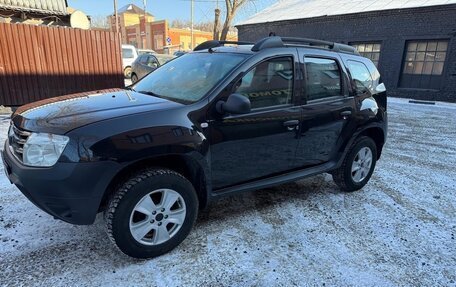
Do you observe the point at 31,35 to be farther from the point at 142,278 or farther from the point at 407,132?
the point at 407,132

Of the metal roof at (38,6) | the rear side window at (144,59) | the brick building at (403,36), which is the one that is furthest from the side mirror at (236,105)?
the brick building at (403,36)

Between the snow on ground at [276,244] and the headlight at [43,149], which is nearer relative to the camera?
the headlight at [43,149]

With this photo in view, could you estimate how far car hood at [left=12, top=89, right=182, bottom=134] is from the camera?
2.44m

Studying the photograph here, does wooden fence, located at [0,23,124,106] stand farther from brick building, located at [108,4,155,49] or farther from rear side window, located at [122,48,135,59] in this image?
brick building, located at [108,4,155,49]

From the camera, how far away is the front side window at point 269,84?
308 centimetres

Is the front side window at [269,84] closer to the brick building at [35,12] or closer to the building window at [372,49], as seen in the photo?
the brick building at [35,12]

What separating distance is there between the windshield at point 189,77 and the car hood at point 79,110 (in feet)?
0.63

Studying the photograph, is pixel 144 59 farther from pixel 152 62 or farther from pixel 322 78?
pixel 322 78

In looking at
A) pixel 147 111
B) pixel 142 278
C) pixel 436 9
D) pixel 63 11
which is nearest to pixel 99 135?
pixel 147 111

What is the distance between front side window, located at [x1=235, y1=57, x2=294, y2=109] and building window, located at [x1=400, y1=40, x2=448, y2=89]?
42.1ft

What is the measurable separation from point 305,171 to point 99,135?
2244 mm

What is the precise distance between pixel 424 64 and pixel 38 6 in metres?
14.9

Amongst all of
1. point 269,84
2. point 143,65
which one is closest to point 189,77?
point 269,84

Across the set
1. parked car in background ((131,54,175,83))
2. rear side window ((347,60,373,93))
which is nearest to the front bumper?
rear side window ((347,60,373,93))
